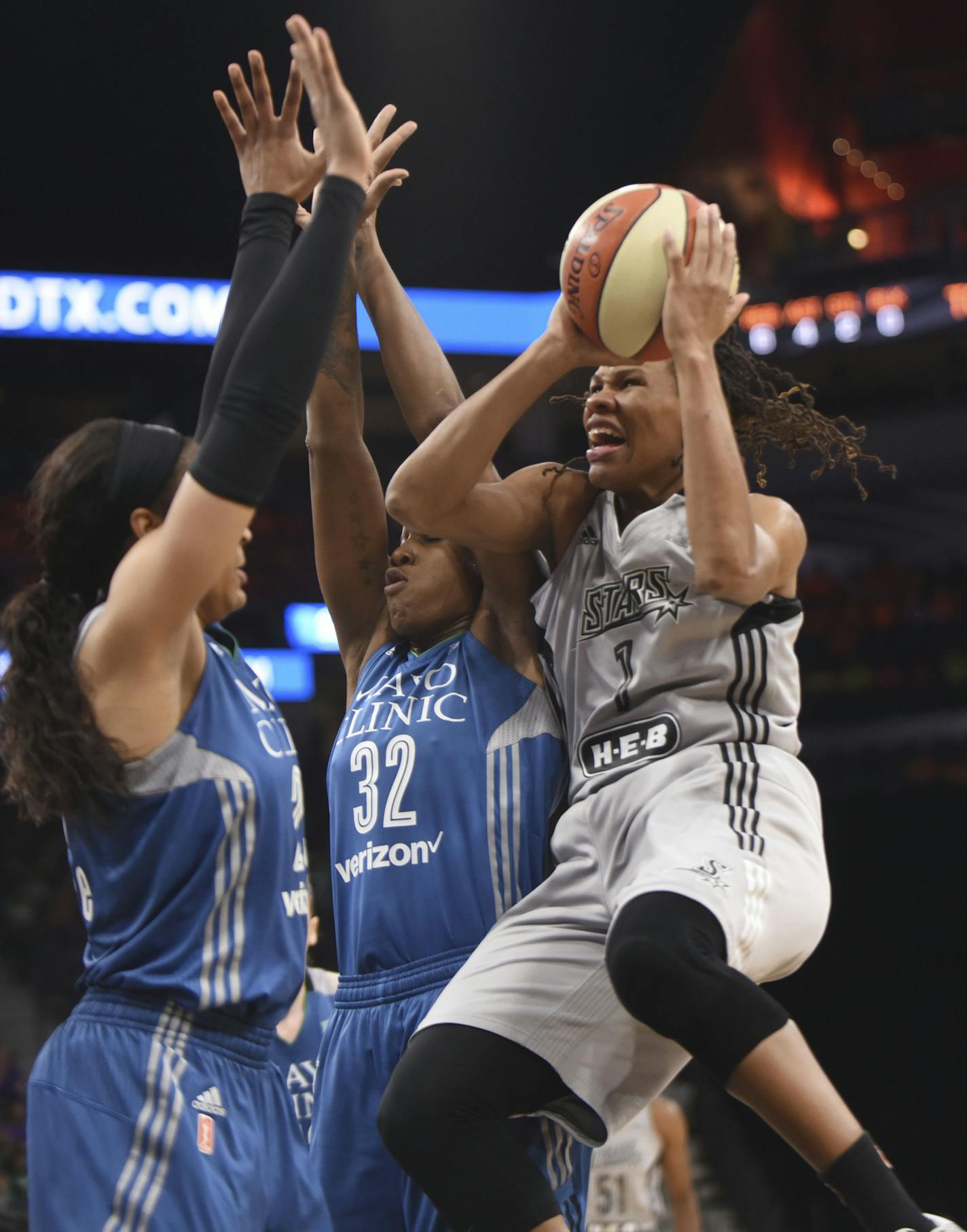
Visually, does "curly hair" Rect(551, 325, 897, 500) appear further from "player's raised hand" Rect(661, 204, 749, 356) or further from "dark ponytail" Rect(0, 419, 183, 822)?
"dark ponytail" Rect(0, 419, 183, 822)

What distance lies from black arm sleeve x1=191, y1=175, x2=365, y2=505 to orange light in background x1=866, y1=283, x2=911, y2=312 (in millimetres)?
12361

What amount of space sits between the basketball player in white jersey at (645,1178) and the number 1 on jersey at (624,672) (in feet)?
10.7

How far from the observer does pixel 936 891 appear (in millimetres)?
11234

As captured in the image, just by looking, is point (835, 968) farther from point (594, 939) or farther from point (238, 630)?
point (594, 939)

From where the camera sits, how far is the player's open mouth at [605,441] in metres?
3.18

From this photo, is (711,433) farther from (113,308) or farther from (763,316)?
(763,316)

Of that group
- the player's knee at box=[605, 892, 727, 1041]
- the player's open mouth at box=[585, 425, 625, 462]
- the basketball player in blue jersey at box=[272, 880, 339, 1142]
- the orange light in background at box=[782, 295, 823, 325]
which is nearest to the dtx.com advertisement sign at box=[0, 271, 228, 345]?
the orange light in background at box=[782, 295, 823, 325]

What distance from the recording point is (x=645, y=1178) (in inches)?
241

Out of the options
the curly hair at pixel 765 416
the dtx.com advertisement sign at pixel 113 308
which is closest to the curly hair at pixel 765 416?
the curly hair at pixel 765 416

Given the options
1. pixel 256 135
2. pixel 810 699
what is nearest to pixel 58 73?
pixel 810 699

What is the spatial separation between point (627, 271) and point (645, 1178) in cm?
442

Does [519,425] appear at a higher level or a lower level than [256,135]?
higher

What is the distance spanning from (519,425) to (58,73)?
181 inches

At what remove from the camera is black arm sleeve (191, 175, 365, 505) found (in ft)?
7.23
